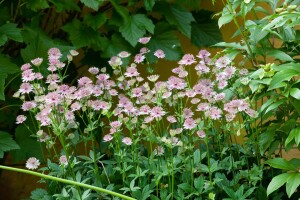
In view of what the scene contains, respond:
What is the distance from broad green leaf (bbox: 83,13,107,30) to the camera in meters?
2.52

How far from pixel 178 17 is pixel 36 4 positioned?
61cm

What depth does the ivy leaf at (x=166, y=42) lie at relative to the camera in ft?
8.38

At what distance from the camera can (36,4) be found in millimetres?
2434

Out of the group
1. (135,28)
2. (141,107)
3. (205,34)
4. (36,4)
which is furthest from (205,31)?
(141,107)

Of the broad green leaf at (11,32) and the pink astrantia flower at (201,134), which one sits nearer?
the pink astrantia flower at (201,134)

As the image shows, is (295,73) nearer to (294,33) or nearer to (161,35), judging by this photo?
(294,33)

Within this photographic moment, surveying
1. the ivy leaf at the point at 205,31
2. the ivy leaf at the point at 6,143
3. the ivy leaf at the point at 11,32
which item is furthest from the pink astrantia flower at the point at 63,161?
the ivy leaf at the point at 205,31

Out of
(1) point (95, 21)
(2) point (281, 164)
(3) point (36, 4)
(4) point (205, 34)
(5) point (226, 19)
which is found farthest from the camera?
(4) point (205, 34)

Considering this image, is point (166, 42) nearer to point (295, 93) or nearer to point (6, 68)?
point (6, 68)

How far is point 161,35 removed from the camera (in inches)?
103

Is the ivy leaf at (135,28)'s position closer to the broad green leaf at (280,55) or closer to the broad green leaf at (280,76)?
the broad green leaf at (280,55)

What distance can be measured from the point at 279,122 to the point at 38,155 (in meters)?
0.97

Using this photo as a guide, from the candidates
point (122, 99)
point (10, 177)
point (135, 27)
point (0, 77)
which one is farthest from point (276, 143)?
point (10, 177)

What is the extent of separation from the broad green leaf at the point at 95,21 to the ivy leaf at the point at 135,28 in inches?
4.2
